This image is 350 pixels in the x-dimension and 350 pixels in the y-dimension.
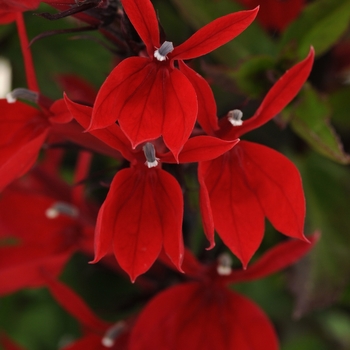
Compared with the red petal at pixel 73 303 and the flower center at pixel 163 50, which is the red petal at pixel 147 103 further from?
the red petal at pixel 73 303

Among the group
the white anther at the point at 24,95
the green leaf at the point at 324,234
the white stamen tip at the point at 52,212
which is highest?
the white anther at the point at 24,95

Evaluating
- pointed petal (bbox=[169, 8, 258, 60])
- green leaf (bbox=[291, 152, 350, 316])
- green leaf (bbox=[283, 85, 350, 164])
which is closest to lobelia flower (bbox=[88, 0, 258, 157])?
pointed petal (bbox=[169, 8, 258, 60])

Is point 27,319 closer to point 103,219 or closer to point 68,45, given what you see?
point 68,45

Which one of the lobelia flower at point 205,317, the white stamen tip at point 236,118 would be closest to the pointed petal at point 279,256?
the lobelia flower at point 205,317

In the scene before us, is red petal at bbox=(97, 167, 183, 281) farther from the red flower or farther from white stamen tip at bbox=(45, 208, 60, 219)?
the red flower

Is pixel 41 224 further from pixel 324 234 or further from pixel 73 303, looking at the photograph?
pixel 324 234

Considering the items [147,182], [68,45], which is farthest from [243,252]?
[68,45]
